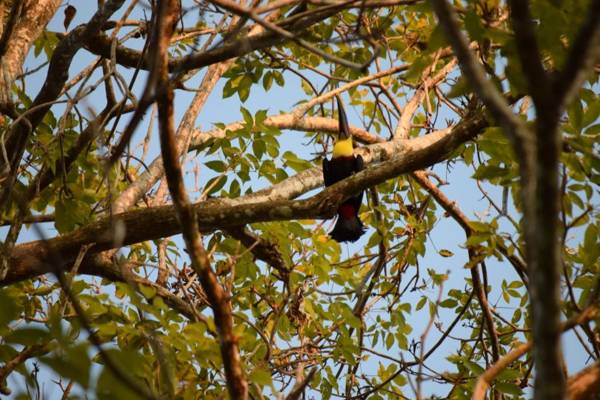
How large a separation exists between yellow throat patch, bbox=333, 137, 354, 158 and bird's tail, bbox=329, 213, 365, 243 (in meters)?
0.46

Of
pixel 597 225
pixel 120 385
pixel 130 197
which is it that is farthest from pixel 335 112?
pixel 120 385

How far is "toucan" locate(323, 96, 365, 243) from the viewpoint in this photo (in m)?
5.05

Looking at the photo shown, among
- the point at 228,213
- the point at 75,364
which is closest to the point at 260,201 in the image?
the point at 228,213

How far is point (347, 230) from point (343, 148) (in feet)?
1.97

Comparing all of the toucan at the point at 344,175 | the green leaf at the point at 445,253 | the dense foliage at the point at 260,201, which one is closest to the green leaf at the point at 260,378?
the dense foliage at the point at 260,201

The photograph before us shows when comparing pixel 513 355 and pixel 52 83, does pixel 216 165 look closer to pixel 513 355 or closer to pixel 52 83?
pixel 52 83

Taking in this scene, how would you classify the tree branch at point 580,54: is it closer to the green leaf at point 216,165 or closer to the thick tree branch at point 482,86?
the thick tree branch at point 482,86

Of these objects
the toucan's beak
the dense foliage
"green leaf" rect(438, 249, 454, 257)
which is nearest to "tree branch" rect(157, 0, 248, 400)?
the dense foliage

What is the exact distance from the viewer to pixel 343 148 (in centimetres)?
505

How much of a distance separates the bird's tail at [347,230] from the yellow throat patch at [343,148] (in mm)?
461

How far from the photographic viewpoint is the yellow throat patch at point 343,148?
502cm

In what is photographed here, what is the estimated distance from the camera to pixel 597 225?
2457mm

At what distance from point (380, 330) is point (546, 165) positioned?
3723 millimetres

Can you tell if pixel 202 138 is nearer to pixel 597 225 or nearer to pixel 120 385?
pixel 597 225
